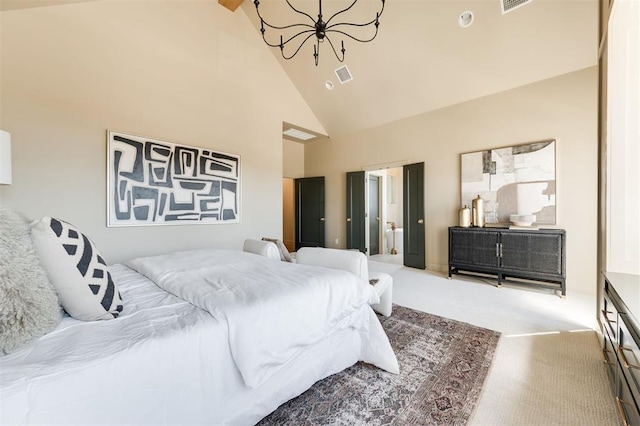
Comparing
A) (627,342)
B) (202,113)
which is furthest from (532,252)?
(202,113)

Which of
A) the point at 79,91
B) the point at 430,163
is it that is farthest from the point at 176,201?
the point at 430,163

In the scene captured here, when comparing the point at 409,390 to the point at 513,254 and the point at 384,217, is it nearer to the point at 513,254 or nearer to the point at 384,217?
the point at 513,254

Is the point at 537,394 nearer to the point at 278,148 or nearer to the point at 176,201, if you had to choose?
the point at 176,201

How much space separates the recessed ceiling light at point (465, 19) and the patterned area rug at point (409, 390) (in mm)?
3737

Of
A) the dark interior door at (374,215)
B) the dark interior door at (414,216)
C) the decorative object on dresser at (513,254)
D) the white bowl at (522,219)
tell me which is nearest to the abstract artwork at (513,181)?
the white bowl at (522,219)

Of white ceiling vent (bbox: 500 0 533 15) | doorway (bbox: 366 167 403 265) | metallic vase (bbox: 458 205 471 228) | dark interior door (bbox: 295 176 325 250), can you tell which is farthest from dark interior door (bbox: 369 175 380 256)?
white ceiling vent (bbox: 500 0 533 15)

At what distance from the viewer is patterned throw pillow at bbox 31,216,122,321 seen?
948 millimetres

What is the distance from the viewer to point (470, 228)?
392cm

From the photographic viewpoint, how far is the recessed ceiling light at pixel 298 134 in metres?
5.89

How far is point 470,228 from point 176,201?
14.2 feet

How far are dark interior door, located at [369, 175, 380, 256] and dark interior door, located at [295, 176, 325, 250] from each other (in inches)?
47.5

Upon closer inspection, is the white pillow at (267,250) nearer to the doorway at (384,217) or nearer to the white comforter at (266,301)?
the white comforter at (266,301)

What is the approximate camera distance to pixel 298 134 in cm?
615

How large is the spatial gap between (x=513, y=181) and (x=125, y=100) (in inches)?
214
